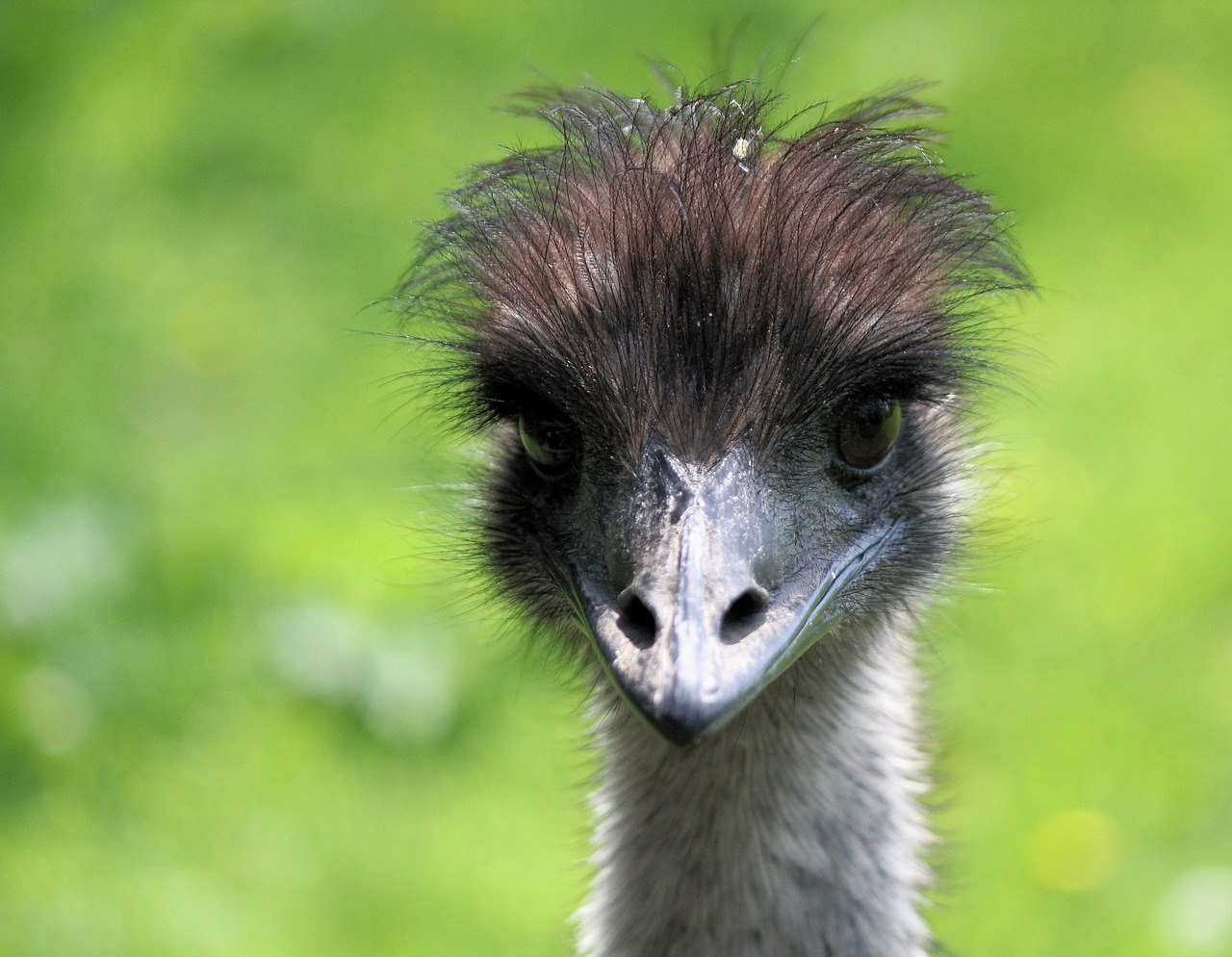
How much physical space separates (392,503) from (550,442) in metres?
1.87

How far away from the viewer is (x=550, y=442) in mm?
1683

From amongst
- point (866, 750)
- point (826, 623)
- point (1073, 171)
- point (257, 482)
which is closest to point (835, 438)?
point (826, 623)

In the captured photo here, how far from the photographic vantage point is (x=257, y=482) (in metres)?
3.57

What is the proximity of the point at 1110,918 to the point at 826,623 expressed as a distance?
1.51 meters

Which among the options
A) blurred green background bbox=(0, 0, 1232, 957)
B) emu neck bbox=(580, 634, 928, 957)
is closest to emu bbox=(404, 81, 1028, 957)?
emu neck bbox=(580, 634, 928, 957)

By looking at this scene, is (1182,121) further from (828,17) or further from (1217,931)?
(1217,931)

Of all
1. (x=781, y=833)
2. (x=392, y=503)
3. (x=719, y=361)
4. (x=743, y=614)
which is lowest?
(x=781, y=833)

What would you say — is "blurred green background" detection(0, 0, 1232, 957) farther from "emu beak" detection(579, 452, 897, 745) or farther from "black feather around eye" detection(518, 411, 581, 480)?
"emu beak" detection(579, 452, 897, 745)

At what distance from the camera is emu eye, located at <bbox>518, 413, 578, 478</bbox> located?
5.46 feet

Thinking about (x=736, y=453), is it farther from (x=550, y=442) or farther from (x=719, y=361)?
(x=550, y=442)

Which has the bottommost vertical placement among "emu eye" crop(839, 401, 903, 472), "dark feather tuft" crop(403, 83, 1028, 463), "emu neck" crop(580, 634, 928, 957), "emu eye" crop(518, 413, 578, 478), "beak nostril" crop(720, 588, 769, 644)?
"emu neck" crop(580, 634, 928, 957)

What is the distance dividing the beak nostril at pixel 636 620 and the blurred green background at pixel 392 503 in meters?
0.67

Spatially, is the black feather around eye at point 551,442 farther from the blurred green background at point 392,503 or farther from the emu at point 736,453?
the blurred green background at point 392,503

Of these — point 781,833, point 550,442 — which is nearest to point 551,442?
point 550,442
